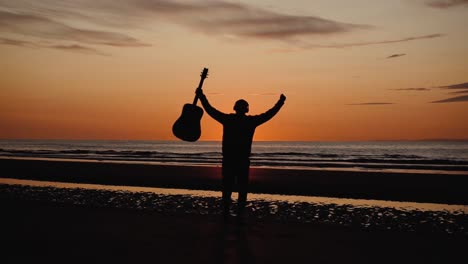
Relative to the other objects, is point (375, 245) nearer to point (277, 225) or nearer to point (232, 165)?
point (277, 225)

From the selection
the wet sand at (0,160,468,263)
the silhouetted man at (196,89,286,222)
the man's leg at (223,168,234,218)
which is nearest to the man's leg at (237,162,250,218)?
the silhouetted man at (196,89,286,222)

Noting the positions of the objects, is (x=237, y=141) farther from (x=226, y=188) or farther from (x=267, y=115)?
(x=226, y=188)

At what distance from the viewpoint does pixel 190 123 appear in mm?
9336

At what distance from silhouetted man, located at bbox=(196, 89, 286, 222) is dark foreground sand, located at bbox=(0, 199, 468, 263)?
0.63m

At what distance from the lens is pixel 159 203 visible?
11508 mm

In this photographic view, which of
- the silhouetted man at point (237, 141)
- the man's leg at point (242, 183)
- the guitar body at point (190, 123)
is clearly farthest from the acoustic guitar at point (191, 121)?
the man's leg at point (242, 183)

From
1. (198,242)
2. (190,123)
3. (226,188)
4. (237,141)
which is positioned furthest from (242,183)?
(198,242)

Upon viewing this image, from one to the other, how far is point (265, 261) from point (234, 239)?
1.33 meters

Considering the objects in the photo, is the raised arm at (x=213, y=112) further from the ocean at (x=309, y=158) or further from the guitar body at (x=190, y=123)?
the ocean at (x=309, y=158)

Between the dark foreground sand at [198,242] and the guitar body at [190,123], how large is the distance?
4.91ft

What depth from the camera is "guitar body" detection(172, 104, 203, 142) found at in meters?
9.27

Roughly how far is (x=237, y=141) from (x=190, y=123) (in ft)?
4.46

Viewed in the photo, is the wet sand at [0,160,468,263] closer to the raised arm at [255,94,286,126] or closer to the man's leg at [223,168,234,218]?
the man's leg at [223,168,234,218]

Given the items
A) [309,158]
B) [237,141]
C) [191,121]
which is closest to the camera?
[237,141]
